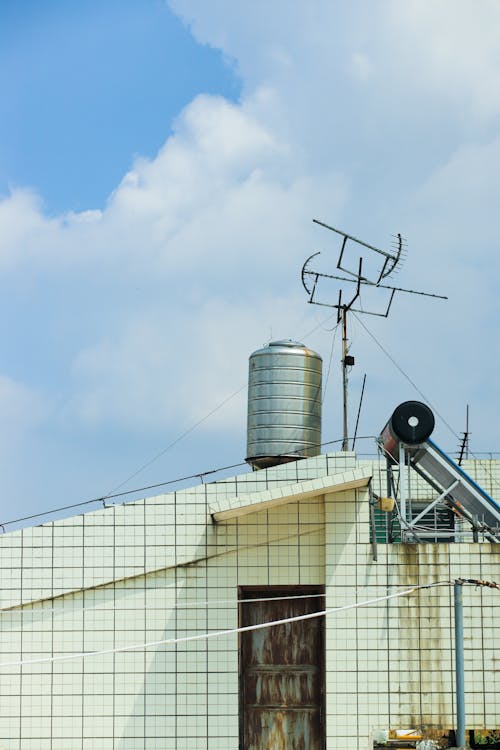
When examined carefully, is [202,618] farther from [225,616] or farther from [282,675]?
[282,675]

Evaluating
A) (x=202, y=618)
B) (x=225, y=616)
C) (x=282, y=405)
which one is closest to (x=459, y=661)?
(x=225, y=616)

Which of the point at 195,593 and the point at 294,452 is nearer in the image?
the point at 195,593

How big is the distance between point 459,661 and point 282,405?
702 cm

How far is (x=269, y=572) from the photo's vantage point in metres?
18.5

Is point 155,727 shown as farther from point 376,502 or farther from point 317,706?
point 376,502

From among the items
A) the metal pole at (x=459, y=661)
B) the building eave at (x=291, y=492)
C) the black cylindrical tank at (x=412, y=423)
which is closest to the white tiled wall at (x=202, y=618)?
the building eave at (x=291, y=492)

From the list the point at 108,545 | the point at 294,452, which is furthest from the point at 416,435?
the point at 108,545

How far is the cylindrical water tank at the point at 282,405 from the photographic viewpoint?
21.1m

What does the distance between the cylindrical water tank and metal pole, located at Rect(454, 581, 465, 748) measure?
6101mm

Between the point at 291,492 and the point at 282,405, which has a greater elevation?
the point at 282,405

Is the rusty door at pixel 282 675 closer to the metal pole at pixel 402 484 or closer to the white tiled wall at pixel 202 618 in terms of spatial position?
the white tiled wall at pixel 202 618

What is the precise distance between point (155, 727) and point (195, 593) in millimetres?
2405

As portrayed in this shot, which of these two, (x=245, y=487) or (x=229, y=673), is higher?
(x=245, y=487)

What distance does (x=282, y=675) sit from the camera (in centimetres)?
1889
